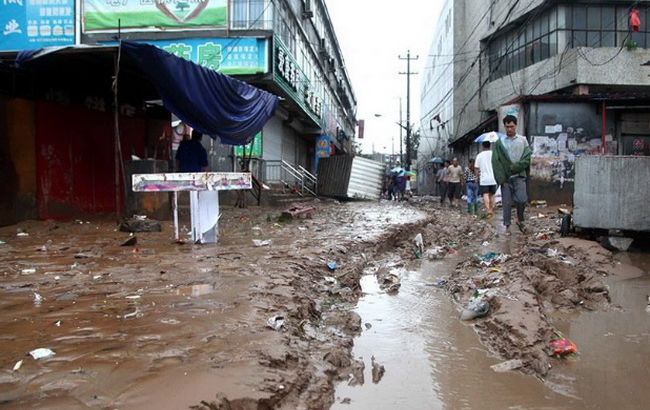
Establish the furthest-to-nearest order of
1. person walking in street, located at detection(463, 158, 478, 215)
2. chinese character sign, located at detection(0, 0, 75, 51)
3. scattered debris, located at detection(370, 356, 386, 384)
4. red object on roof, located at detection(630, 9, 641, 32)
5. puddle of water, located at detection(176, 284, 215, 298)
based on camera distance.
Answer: red object on roof, located at detection(630, 9, 641, 32)
chinese character sign, located at detection(0, 0, 75, 51)
person walking in street, located at detection(463, 158, 478, 215)
puddle of water, located at detection(176, 284, 215, 298)
scattered debris, located at detection(370, 356, 386, 384)

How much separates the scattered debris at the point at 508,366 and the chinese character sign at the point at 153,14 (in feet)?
47.3

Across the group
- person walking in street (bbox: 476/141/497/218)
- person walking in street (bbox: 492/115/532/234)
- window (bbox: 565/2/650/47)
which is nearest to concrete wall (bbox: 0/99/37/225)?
person walking in street (bbox: 492/115/532/234)

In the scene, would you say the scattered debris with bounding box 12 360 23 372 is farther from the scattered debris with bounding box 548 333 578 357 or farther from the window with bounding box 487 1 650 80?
the window with bounding box 487 1 650 80

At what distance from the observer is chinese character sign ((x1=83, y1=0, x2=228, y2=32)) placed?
1538 cm

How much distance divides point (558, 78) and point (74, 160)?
16.1 metres

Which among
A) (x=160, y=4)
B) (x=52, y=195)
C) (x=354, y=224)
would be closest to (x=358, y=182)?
(x=160, y=4)

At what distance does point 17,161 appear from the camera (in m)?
7.73

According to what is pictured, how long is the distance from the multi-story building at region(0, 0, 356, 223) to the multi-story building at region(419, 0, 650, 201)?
702 centimetres

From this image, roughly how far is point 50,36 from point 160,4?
3540 millimetres

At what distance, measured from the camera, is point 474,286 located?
475 centimetres

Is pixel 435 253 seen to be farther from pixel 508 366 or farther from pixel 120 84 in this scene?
pixel 120 84

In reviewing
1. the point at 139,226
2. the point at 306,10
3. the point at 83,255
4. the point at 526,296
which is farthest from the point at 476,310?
the point at 306,10

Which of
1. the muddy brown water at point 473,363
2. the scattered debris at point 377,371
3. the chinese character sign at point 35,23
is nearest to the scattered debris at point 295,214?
the muddy brown water at point 473,363

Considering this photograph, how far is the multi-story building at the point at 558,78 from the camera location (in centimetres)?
1548
